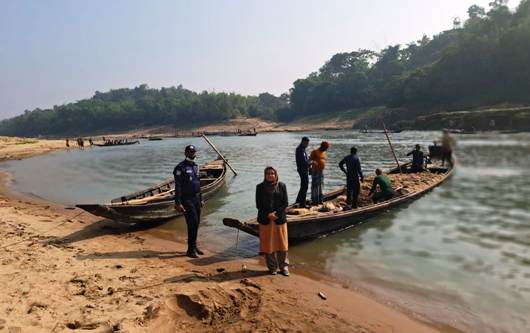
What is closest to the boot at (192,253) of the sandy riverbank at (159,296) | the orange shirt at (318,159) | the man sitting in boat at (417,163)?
the sandy riverbank at (159,296)

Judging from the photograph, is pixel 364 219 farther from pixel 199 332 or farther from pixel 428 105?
pixel 428 105

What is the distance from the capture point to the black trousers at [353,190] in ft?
41.3

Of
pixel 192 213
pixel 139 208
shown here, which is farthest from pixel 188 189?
pixel 139 208

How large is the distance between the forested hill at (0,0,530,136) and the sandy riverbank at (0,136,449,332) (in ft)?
245

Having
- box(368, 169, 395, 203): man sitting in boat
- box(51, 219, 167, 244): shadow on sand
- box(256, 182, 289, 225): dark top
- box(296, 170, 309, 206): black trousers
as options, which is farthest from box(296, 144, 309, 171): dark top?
box(51, 219, 167, 244): shadow on sand

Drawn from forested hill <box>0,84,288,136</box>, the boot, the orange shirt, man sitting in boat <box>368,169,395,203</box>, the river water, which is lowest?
the river water

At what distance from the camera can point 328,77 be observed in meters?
132

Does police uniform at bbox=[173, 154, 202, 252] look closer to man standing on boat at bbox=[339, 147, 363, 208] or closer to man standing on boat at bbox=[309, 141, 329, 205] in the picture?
man standing on boat at bbox=[309, 141, 329, 205]

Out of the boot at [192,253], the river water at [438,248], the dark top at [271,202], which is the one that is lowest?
the river water at [438,248]

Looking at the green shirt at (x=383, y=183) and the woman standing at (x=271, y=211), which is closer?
the woman standing at (x=271, y=211)

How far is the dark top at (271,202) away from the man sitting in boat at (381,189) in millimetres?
6389

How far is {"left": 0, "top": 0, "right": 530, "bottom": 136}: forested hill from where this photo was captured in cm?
7381

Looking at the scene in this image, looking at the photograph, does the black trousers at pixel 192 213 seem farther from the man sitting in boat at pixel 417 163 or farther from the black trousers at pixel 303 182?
the man sitting in boat at pixel 417 163

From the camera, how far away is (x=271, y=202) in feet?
25.4
